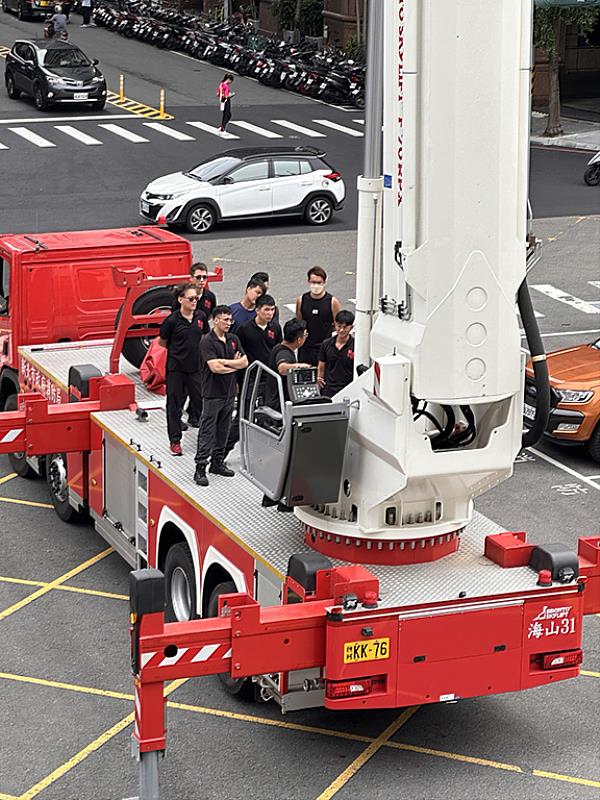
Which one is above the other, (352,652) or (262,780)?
(352,652)

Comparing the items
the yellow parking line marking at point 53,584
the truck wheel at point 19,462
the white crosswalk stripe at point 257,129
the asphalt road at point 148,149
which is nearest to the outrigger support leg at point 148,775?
the yellow parking line marking at point 53,584

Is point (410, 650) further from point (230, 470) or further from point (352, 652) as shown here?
point (230, 470)

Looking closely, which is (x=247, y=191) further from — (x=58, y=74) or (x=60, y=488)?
(x=60, y=488)

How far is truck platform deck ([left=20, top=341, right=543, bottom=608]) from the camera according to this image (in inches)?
371

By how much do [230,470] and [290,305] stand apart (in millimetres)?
11451

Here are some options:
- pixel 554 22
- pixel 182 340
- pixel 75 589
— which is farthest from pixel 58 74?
pixel 75 589

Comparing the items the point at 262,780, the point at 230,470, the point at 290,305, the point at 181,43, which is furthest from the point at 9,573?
the point at 181,43

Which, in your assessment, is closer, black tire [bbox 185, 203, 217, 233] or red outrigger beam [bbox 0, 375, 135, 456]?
red outrigger beam [bbox 0, 375, 135, 456]

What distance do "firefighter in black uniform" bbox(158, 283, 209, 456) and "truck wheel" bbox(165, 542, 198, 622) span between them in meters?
1.49

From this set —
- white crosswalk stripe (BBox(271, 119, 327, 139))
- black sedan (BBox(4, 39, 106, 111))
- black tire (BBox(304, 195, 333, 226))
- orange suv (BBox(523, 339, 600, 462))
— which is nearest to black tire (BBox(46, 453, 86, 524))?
orange suv (BBox(523, 339, 600, 462))

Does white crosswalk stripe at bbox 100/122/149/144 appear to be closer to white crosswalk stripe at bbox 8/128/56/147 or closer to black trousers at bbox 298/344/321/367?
white crosswalk stripe at bbox 8/128/56/147

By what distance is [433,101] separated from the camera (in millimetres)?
8648

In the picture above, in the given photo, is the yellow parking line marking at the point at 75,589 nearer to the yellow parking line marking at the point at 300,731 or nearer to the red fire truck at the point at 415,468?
the yellow parking line marking at the point at 300,731

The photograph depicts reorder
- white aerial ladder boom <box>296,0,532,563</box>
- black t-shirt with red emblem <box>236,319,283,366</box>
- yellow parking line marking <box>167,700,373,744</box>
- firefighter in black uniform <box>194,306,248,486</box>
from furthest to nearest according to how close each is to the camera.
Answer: black t-shirt with red emblem <box>236,319,283,366</box>
firefighter in black uniform <box>194,306,248,486</box>
yellow parking line marking <box>167,700,373,744</box>
white aerial ladder boom <box>296,0,532,563</box>
